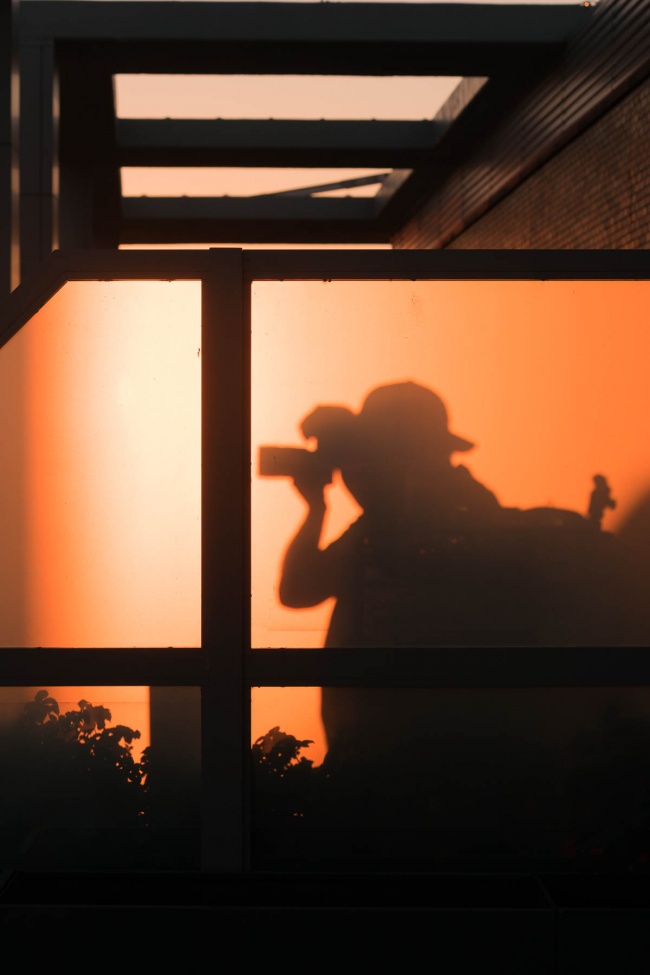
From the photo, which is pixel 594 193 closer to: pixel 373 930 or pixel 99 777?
pixel 99 777

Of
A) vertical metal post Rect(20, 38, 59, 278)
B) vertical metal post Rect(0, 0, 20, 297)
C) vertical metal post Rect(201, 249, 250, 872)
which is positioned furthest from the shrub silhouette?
vertical metal post Rect(20, 38, 59, 278)

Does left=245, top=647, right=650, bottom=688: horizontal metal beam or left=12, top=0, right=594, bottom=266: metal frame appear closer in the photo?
left=245, top=647, right=650, bottom=688: horizontal metal beam

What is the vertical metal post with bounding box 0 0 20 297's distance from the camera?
20.9ft

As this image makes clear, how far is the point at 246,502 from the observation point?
3.69 m

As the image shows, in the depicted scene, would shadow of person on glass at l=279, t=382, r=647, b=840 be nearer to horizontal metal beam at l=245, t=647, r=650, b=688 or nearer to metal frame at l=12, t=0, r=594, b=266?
horizontal metal beam at l=245, t=647, r=650, b=688

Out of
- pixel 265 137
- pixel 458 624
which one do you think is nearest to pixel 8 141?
pixel 458 624

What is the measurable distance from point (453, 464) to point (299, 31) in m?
9.19

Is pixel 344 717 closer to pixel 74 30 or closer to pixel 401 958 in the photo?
pixel 401 958

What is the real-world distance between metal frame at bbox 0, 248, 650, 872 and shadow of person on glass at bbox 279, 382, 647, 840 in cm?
7

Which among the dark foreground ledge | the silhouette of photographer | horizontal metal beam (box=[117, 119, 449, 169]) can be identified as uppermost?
horizontal metal beam (box=[117, 119, 449, 169])

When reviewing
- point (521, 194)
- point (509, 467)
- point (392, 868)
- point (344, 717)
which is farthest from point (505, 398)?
point (521, 194)

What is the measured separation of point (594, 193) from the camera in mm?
11852

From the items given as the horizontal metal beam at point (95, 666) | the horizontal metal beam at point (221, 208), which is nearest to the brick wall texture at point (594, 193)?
the horizontal metal beam at point (221, 208)

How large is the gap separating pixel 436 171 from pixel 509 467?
46.6 ft
